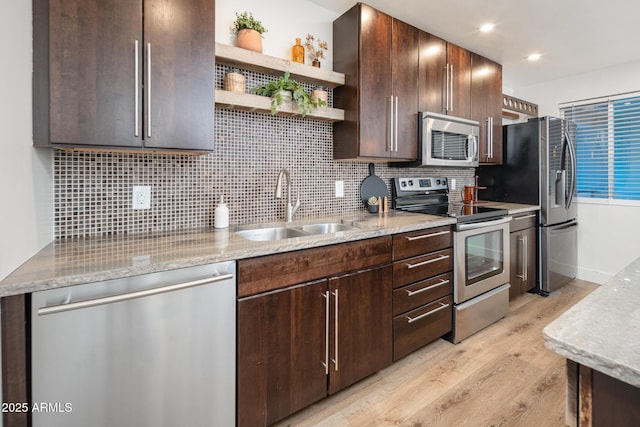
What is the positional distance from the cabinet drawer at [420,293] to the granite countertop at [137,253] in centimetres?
39

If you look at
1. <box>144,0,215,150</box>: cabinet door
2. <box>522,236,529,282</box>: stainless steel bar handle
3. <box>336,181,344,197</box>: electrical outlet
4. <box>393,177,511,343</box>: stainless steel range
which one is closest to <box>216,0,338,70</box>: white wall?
<box>144,0,215,150</box>: cabinet door

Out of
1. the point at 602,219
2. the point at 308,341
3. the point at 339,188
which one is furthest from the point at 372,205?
the point at 602,219

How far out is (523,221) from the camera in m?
2.98

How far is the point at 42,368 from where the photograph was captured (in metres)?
0.95

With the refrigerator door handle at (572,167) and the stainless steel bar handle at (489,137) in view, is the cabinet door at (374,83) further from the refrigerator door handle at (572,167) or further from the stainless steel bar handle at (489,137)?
the refrigerator door handle at (572,167)

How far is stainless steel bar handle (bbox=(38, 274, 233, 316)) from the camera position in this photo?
3.11 feet

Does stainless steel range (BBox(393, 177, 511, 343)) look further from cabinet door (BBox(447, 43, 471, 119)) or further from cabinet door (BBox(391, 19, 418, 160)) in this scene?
cabinet door (BBox(447, 43, 471, 119))

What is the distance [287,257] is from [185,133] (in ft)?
2.49

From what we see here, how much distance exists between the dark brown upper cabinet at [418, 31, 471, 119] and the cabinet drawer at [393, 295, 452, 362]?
5.05ft

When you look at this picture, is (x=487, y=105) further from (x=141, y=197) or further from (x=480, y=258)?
(x=141, y=197)

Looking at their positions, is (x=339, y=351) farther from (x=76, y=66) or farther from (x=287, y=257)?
(x=76, y=66)

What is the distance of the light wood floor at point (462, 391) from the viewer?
5.13 feet

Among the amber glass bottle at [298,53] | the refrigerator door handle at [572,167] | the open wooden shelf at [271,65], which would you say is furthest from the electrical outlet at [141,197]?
the refrigerator door handle at [572,167]

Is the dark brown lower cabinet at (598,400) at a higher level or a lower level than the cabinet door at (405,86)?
lower
